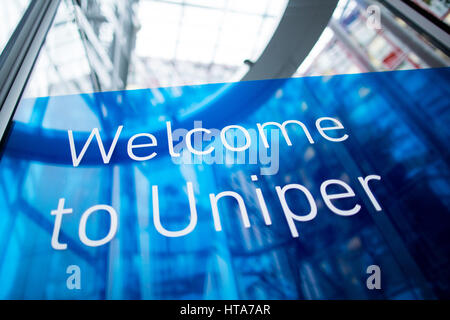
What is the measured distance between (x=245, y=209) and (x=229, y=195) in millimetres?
95

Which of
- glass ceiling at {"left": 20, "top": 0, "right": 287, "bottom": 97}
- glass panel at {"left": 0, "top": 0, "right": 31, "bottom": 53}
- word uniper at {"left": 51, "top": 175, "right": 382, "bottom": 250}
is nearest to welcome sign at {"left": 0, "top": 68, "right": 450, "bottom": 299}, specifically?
word uniper at {"left": 51, "top": 175, "right": 382, "bottom": 250}

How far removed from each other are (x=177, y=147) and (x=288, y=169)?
0.54m

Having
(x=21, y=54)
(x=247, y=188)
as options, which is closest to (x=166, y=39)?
(x=21, y=54)

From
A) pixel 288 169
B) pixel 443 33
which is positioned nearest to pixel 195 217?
pixel 288 169

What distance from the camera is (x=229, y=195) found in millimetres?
1375

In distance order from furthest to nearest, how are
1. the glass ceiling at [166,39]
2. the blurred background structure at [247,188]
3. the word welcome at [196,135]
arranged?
the glass ceiling at [166,39], the word welcome at [196,135], the blurred background structure at [247,188]

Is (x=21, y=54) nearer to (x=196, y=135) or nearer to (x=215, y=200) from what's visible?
(x=196, y=135)

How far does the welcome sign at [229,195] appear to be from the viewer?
118cm

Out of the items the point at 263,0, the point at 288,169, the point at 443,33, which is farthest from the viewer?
the point at 263,0

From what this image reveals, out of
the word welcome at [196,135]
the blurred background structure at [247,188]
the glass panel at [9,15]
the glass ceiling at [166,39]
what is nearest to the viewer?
the blurred background structure at [247,188]

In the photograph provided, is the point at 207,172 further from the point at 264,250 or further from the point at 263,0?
the point at 263,0

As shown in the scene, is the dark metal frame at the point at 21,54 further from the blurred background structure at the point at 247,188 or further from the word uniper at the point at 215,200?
the word uniper at the point at 215,200

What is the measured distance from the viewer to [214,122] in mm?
1681

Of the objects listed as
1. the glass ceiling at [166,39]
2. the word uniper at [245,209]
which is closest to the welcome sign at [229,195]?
the word uniper at [245,209]
